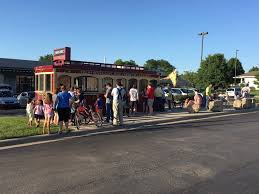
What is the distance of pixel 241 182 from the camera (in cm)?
744

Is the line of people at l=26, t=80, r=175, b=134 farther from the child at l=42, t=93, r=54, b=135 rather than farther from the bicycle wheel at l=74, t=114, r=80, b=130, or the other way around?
the bicycle wheel at l=74, t=114, r=80, b=130

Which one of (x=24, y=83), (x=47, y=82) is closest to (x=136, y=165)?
(x=47, y=82)

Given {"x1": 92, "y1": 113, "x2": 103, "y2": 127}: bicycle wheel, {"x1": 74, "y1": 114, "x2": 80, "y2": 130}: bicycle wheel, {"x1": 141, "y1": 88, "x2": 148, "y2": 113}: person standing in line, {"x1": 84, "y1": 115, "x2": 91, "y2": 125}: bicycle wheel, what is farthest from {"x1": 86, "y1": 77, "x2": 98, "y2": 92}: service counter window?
{"x1": 74, "y1": 114, "x2": 80, "y2": 130}: bicycle wheel

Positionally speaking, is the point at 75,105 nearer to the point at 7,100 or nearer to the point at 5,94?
the point at 7,100

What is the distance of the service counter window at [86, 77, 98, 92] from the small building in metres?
23.8

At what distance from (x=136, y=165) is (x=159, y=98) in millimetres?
14892

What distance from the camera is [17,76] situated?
44.9 metres

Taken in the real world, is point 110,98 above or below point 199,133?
above

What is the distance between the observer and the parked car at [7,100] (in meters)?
28.1

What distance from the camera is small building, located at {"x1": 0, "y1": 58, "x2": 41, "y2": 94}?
43.0 metres

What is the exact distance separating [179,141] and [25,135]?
5063mm

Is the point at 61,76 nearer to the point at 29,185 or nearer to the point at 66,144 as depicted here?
the point at 66,144

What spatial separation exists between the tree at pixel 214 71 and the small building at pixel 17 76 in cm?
3540

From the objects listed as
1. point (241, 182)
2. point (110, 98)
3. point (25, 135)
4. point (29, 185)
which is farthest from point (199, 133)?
point (29, 185)
